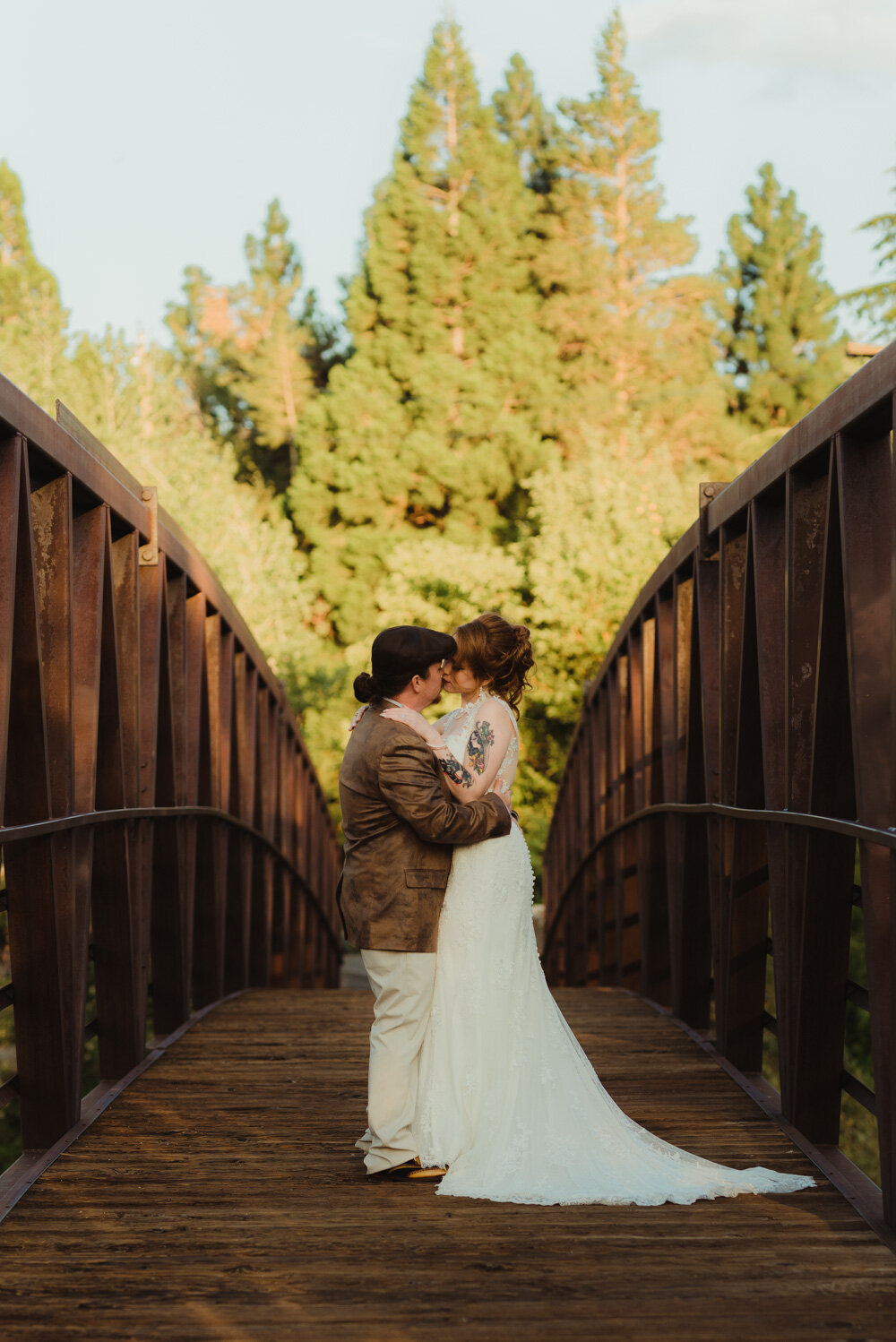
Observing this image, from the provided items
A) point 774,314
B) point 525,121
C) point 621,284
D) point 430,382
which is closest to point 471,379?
point 430,382

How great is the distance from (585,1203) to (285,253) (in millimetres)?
37376

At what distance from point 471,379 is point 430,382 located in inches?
39.7

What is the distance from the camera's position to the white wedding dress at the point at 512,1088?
3.32 meters

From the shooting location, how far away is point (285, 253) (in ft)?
124

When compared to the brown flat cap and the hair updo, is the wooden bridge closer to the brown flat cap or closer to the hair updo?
the hair updo

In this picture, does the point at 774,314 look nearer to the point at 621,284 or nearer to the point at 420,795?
the point at 621,284

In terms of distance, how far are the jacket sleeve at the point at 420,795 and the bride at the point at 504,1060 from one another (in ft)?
0.26

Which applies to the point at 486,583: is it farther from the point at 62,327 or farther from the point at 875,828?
the point at 875,828

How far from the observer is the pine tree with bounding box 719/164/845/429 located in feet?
106

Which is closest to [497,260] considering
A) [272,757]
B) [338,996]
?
[272,757]

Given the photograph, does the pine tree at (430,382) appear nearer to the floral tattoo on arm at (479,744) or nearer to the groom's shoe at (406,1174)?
the floral tattoo on arm at (479,744)

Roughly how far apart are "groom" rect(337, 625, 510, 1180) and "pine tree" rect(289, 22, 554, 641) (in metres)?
24.9

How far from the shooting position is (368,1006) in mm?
6520

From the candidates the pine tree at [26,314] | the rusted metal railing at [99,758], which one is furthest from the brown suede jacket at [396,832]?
the pine tree at [26,314]
